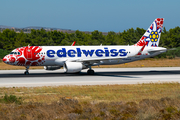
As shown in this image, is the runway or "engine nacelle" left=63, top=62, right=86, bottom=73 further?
"engine nacelle" left=63, top=62, right=86, bottom=73

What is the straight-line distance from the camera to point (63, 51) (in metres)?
36.2

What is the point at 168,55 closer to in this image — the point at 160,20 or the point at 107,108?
the point at 160,20

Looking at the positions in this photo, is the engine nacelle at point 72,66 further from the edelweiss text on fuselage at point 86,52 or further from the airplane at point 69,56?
the edelweiss text on fuselage at point 86,52

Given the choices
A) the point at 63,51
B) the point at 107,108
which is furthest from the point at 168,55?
the point at 107,108

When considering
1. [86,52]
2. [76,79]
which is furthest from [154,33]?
[76,79]

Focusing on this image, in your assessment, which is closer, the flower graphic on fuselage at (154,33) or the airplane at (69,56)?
the airplane at (69,56)

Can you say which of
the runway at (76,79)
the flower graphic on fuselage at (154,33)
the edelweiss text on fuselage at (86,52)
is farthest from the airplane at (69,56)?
the flower graphic on fuselage at (154,33)

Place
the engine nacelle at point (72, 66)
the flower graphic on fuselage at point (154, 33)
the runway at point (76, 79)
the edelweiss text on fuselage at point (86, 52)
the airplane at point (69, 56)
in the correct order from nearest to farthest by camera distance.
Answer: the runway at point (76, 79) → the engine nacelle at point (72, 66) → the airplane at point (69, 56) → the edelweiss text on fuselage at point (86, 52) → the flower graphic on fuselage at point (154, 33)

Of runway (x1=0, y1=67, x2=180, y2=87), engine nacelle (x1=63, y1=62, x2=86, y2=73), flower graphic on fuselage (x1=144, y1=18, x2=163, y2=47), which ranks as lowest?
runway (x1=0, y1=67, x2=180, y2=87)

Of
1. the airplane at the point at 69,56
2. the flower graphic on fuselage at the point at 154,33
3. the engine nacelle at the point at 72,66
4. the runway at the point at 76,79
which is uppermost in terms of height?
the flower graphic on fuselage at the point at 154,33

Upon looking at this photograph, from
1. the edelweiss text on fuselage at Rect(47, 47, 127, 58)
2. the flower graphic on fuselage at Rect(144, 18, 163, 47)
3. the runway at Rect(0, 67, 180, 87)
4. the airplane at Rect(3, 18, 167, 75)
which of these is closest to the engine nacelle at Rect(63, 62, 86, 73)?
the airplane at Rect(3, 18, 167, 75)

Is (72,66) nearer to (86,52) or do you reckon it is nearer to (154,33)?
(86,52)

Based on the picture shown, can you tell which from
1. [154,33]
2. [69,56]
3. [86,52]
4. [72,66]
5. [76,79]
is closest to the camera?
[76,79]

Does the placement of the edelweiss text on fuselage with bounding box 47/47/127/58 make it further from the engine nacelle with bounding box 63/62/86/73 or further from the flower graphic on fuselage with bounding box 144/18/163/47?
the flower graphic on fuselage with bounding box 144/18/163/47
